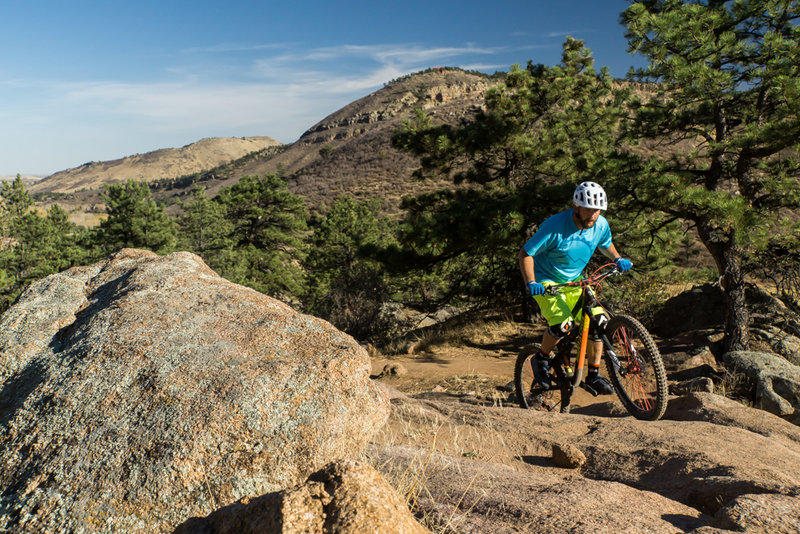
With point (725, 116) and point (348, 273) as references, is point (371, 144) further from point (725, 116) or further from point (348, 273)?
point (725, 116)

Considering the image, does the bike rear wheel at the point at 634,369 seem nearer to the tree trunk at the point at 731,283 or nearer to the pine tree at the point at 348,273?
the tree trunk at the point at 731,283

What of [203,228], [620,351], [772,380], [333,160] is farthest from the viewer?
[333,160]

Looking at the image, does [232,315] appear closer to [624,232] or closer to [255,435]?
[255,435]

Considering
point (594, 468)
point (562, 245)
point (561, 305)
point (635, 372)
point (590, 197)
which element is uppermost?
point (590, 197)

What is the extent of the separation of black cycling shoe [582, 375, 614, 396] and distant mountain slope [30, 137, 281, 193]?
141m

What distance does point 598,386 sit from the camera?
455cm

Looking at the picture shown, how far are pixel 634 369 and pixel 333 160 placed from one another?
63.9m

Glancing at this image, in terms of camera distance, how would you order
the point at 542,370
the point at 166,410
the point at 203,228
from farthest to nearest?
the point at 203,228, the point at 542,370, the point at 166,410

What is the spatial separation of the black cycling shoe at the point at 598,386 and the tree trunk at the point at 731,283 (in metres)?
4.26

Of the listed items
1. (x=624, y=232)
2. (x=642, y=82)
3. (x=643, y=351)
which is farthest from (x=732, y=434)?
(x=624, y=232)

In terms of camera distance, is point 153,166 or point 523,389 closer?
point 523,389

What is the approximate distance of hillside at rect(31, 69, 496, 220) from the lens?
5634cm

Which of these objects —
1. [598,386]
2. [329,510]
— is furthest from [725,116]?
[329,510]

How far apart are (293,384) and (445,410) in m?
2.70
